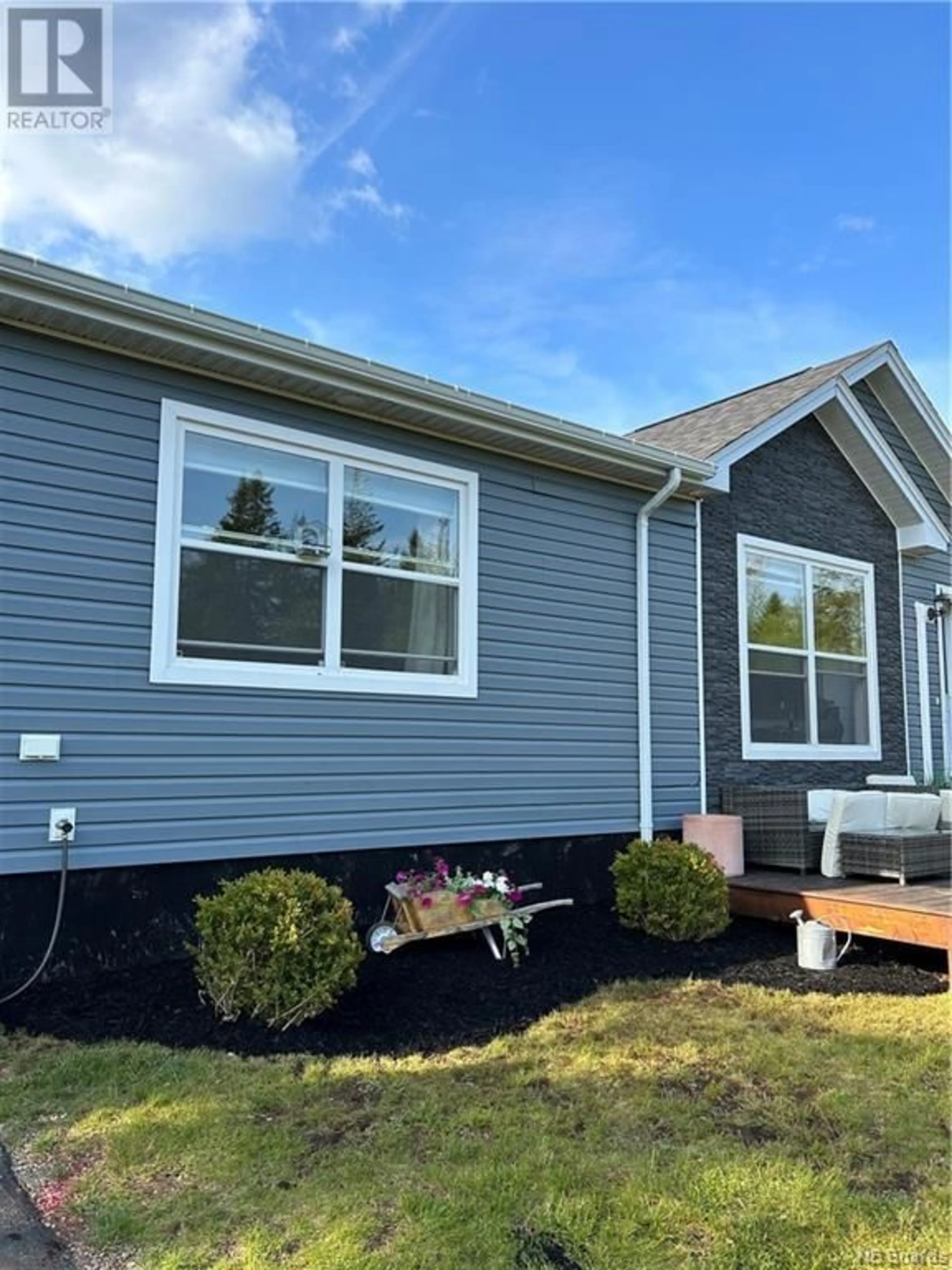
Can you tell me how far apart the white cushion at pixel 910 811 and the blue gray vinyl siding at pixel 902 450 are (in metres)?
3.74

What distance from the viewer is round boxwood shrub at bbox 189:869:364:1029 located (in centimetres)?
379

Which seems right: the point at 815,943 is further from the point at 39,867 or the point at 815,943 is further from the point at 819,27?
the point at 819,27

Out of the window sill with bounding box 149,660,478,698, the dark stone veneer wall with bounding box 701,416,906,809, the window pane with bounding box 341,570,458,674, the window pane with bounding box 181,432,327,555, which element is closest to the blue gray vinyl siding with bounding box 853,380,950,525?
the dark stone veneer wall with bounding box 701,416,906,809

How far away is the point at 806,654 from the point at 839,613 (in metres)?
0.74

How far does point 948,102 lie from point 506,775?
548cm

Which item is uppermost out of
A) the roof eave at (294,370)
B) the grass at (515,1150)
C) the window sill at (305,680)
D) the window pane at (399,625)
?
the roof eave at (294,370)

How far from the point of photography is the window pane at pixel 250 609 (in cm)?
479

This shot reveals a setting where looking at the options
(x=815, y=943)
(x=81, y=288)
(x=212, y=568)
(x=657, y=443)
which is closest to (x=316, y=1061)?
(x=212, y=568)

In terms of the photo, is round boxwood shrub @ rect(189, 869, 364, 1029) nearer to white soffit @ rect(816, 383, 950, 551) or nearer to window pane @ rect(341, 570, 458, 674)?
window pane @ rect(341, 570, 458, 674)

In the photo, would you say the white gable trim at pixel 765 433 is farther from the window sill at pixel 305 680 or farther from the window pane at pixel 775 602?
the window sill at pixel 305 680

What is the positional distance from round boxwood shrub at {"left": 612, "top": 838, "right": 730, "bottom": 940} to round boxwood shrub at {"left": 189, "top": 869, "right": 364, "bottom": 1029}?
224 centimetres

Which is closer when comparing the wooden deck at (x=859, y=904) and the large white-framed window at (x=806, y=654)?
the wooden deck at (x=859, y=904)

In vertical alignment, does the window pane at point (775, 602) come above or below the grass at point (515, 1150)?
above

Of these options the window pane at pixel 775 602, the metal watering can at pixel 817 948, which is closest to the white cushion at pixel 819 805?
the window pane at pixel 775 602
